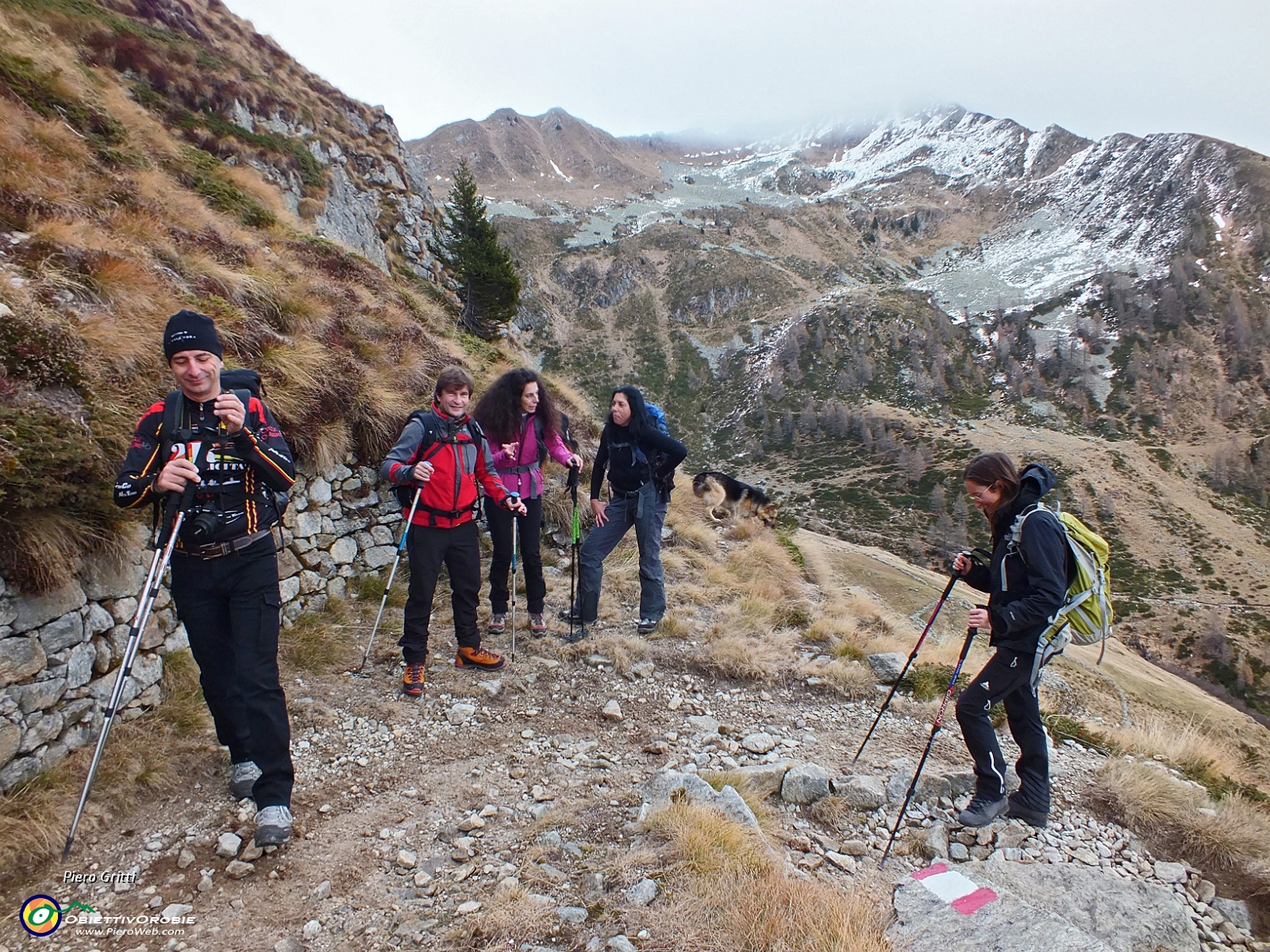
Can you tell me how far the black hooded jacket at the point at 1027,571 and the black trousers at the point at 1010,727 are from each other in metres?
0.23

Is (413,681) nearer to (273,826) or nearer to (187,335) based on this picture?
(273,826)

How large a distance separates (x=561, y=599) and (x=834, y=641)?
3616 mm

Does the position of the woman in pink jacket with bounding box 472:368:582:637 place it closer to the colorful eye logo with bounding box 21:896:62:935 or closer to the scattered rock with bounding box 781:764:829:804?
the scattered rock with bounding box 781:764:829:804

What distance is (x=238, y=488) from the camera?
10.8ft

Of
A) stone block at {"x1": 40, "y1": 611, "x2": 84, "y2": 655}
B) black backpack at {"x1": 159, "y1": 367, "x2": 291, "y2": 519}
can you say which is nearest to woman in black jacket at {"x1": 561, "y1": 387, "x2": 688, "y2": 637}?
black backpack at {"x1": 159, "y1": 367, "x2": 291, "y2": 519}

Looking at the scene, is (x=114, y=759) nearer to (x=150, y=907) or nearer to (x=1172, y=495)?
(x=150, y=907)

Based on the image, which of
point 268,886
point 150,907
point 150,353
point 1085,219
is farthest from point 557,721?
point 1085,219

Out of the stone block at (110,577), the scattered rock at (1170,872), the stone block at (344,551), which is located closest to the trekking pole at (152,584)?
the stone block at (110,577)

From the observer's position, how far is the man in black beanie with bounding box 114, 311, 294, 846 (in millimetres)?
3160

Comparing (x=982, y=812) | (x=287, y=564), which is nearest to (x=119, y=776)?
(x=287, y=564)

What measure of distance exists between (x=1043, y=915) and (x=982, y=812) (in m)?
1.02

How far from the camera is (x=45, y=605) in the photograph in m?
3.62

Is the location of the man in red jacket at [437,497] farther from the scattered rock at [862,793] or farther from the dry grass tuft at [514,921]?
the scattered rock at [862,793]

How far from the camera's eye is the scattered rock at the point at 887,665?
6.81 m
